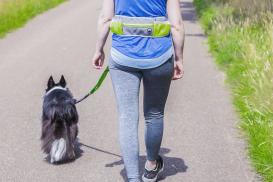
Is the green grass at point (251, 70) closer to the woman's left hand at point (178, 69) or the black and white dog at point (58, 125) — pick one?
the woman's left hand at point (178, 69)

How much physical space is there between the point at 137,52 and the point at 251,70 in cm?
442

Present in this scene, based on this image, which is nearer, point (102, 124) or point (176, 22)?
point (176, 22)

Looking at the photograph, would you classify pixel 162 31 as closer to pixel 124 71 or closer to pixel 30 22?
pixel 124 71

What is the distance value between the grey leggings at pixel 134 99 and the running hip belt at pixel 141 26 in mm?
265

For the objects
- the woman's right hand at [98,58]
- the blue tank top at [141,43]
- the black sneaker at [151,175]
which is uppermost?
the blue tank top at [141,43]

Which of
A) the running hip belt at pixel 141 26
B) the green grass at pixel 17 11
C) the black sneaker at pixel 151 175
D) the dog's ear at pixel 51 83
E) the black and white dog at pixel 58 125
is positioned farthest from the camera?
the green grass at pixel 17 11

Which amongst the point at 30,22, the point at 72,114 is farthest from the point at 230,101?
the point at 30,22

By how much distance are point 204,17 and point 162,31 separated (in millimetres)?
12899

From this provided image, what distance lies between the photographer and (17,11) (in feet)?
62.4

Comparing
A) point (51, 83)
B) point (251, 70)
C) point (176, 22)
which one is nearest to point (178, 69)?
point (176, 22)

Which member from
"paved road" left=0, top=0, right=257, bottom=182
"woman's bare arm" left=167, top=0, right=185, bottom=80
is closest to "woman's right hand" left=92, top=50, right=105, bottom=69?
"woman's bare arm" left=167, top=0, right=185, bottom=80

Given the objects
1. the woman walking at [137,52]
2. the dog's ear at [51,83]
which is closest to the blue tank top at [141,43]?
the woman walking at [137,52]

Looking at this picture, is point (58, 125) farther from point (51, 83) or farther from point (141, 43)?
point (141, 43)

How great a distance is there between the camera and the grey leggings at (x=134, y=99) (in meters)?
4.70
